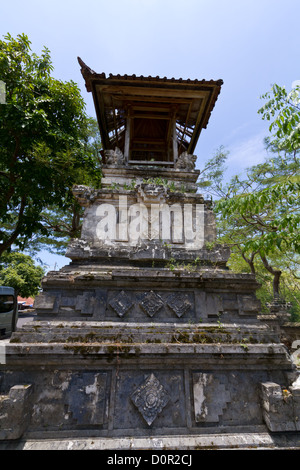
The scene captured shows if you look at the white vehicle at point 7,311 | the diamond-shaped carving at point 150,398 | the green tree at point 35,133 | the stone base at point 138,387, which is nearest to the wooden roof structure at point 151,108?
the green tree at point 35,133

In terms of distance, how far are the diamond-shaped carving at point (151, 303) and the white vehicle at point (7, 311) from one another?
11.6 meters

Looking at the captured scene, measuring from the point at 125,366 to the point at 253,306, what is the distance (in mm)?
2354

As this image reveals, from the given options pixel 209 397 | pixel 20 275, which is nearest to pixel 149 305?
pixel 209 397

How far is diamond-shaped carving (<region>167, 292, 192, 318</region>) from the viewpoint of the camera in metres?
3.84

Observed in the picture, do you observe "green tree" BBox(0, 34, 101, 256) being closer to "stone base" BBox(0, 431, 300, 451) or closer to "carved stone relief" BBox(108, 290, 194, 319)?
"carved stone relief" BBox(108, 290, 194, 319)

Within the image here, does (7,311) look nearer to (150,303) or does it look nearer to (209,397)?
(150,303)

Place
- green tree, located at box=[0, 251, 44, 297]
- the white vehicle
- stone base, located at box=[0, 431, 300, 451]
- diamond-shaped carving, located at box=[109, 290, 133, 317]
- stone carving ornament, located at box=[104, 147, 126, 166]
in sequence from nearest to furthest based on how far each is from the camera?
stone base, located at box=[0, 431, 300, 451] < diamond-shaped carving, located at box=[109, 290, 133, 317] < stone carving ornament, located at box=[104, 147, 126, 166] < the white vehicle < green tree, located at box=[0, 251, 44, 297]

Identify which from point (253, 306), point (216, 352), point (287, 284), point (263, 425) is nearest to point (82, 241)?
point (216, 352)

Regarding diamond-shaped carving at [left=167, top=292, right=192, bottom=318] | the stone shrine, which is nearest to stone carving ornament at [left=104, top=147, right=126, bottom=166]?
the stone shrine

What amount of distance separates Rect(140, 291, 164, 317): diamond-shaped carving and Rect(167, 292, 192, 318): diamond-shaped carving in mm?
175

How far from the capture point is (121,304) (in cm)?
381

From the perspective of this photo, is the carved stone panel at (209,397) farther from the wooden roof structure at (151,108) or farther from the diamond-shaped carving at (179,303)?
the wooden roof structure at (151,108)

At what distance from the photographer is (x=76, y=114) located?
782 cm
